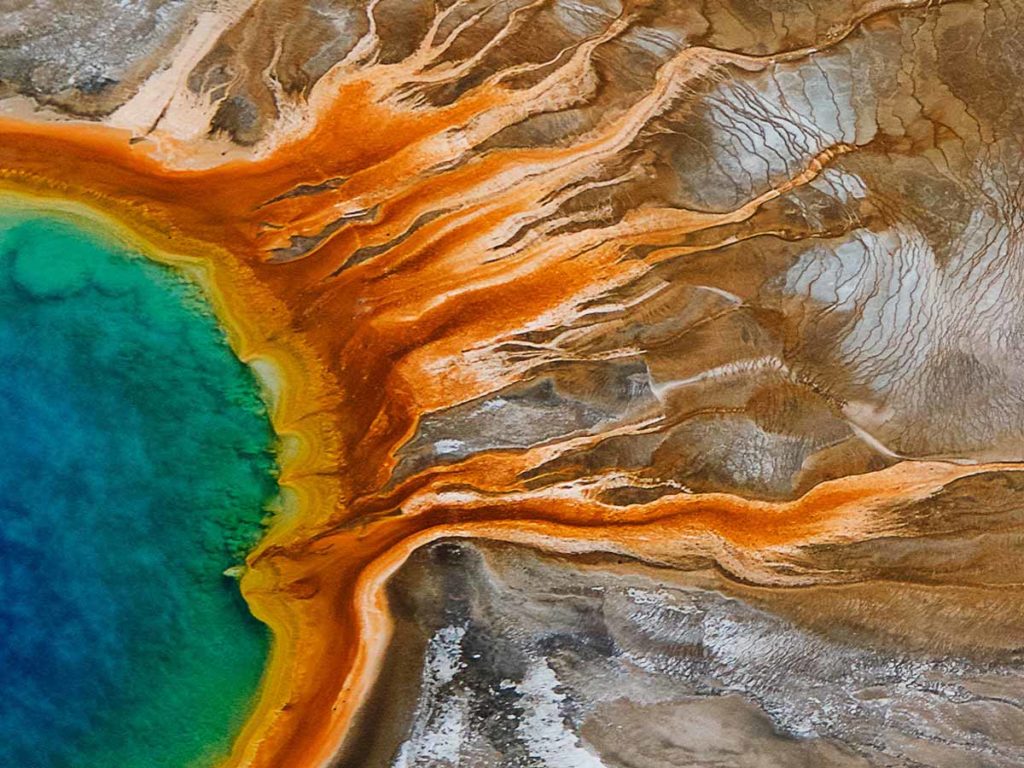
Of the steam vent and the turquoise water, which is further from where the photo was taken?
the turquoise water

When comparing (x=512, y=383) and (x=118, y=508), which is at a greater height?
(x=512, y=383)

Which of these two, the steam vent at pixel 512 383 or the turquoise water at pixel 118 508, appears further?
the turquoise water at pixel 118 508

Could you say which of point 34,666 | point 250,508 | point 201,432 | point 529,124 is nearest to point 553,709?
point 250,508

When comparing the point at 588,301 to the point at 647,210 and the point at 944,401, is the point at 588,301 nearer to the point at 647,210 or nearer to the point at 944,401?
the point at 647,210
